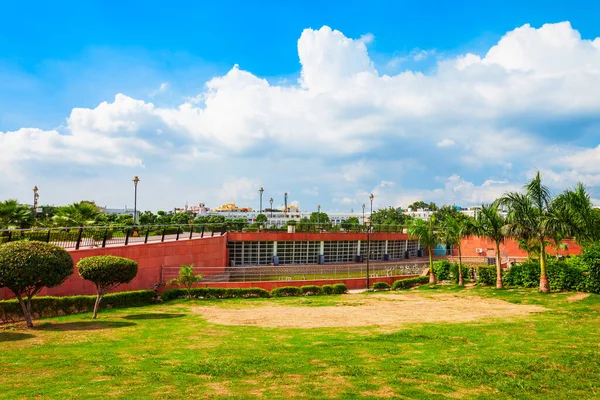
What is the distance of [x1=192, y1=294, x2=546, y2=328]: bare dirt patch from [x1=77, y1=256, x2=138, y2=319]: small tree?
3958 mm

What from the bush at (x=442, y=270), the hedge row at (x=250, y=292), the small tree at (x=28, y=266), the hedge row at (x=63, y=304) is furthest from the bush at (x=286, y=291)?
the small tree at (x=28, y=266)

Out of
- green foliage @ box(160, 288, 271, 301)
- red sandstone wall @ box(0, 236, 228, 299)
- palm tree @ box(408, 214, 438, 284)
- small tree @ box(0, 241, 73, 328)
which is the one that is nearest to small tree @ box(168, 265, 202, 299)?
green foliage @ box(160, 288, 271, 301)

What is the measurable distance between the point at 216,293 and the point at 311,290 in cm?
605

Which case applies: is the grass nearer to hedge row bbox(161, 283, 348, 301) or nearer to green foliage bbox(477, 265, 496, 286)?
hedge row bbox(161, 283, 348, 301)

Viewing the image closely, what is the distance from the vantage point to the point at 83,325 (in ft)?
52.7

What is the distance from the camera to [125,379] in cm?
905

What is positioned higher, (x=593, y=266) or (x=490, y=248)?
(x=490, y=248)

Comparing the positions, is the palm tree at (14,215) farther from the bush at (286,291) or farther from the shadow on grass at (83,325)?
the bush at (286,291)

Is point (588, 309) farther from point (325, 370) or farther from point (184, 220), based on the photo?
point (184, 220)

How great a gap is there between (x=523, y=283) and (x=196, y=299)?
1960 centimetres

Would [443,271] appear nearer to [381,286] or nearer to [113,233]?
[381,286]

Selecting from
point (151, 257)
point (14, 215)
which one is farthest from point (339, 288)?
point (14, 215)

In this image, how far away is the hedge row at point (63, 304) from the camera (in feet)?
53.9

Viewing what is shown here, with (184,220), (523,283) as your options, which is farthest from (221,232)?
(184,220)
